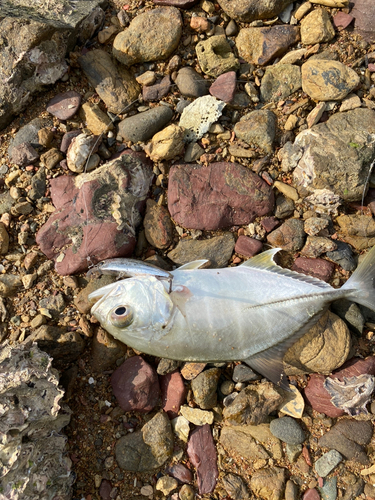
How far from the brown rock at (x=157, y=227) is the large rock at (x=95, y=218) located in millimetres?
137

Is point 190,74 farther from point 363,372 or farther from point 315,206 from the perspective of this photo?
point 363,372

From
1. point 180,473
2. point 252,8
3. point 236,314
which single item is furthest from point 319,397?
point 252,8

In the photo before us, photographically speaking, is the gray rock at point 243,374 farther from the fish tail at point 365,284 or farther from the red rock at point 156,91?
the red rock at point 156,91

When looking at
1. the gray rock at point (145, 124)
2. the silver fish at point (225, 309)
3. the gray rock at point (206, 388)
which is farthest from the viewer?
the gray rock at point (145, 124)

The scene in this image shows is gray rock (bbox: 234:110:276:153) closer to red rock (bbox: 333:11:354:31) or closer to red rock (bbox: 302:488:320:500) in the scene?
red rock (bbox: 333:11:354:31)

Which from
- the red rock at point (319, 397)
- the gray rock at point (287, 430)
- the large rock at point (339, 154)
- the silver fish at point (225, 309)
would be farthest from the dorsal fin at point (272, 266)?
the gray rock at point (287, 430)

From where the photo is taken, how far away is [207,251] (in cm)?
354

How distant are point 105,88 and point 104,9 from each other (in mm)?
880

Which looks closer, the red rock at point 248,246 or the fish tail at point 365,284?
the fish tail at point 365,284

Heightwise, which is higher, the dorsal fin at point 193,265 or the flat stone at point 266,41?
the flat stone at point 266,41

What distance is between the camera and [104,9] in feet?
12.5

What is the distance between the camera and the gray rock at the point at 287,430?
3334 millimetres

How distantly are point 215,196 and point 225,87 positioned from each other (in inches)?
42.5

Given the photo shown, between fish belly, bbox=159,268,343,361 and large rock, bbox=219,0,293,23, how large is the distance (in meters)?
2.61
